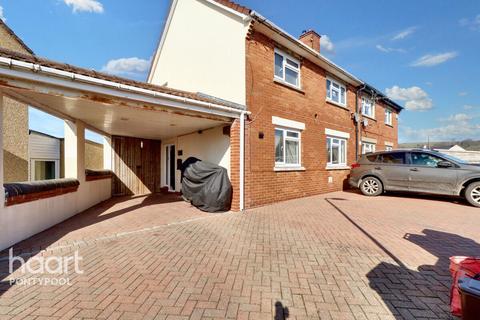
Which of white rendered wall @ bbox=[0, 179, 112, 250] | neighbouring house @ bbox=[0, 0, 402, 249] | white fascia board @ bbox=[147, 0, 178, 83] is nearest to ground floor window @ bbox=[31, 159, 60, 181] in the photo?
neighbouring house @ bbox=[0, 0, 402, 249]

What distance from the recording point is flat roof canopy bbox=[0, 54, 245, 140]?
12.9 ft

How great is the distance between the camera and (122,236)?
15.6 ft

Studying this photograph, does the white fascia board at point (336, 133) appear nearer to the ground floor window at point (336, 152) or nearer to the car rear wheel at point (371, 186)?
the ground floor window at point (336, 152)

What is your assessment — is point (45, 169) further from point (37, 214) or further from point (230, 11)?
point (230, 11)

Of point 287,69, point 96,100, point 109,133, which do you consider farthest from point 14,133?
point 287,69

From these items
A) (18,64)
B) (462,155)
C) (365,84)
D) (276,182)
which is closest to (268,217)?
(276,182)

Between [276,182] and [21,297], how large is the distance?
21.7 feet

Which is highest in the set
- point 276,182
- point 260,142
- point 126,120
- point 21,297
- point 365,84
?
point 365,84

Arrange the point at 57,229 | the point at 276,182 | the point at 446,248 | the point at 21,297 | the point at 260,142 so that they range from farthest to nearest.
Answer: the point at 276,182
the point at 260,142
the point at 57,229
the point at 446,248
the point at 21,297

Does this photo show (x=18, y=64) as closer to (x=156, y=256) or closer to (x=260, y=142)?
(x=156, y=256)

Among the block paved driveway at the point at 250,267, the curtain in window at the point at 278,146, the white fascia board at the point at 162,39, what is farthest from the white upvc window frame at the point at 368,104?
the white fascia board at the point at 162,39

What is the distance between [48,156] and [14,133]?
7.25 feet

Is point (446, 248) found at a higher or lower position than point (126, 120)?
lower

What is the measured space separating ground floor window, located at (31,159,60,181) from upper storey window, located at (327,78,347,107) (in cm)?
1515
